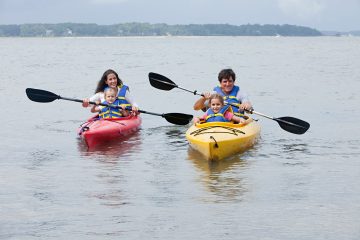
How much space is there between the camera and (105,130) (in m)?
13.3

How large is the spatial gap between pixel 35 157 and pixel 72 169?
140 centimetres

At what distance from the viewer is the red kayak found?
13.1 m

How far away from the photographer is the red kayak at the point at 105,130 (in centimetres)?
1314

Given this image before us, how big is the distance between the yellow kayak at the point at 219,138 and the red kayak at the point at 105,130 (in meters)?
1.78

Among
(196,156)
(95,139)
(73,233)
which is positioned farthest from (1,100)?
(73,233)

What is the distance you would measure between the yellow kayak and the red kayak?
178cm

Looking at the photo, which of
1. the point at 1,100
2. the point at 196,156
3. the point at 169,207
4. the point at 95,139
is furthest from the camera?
the point at 1,100

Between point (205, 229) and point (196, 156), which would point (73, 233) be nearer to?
point (205, 229)

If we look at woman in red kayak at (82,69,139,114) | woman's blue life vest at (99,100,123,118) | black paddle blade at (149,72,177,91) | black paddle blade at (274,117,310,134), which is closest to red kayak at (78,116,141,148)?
woman's blue life vest at (99,100,123,118)

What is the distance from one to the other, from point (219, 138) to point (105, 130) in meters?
2.63

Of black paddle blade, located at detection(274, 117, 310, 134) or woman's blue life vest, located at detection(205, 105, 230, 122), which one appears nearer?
woman's blue life vest, located at detection(205, 105, 230, 122)

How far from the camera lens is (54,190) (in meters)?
9.66

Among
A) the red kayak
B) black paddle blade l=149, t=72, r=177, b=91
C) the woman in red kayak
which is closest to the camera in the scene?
the red kayak

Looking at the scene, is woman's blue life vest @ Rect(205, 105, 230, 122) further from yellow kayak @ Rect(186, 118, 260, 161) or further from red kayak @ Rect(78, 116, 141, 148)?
red kayak @ Rect(78, 116, 141, 148)
